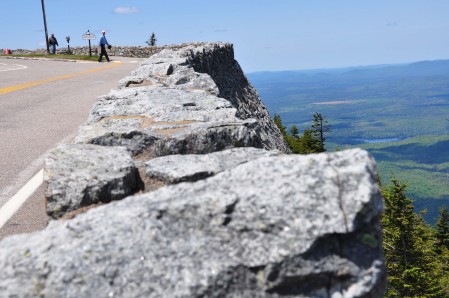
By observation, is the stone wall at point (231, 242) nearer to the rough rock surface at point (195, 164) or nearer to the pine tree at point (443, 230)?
the rough rock surface at point (195, 164)

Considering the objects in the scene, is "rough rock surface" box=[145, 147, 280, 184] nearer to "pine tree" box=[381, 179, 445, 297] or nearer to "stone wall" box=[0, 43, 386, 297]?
"stone wall" box=[0, 43, 386, 297]

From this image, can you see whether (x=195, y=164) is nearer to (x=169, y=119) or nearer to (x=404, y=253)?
(x=169, y=119)

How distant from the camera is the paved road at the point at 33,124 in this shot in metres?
5.91

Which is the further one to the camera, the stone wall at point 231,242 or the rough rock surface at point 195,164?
the rough rock surface at point 195,164

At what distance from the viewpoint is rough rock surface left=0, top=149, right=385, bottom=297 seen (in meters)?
2.34

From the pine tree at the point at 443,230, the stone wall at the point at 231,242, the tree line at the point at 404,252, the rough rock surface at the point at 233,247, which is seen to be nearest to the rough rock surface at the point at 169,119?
the stone wall at the point at 231,242

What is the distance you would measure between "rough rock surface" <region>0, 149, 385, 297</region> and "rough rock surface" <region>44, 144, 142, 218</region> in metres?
0.98

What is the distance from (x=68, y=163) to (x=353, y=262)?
235 centimetres

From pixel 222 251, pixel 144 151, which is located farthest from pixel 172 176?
pixel 222 251

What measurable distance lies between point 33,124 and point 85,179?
25.8 feet

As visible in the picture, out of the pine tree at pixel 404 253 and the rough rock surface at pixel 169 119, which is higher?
the rough rock surface at pixel 169 119

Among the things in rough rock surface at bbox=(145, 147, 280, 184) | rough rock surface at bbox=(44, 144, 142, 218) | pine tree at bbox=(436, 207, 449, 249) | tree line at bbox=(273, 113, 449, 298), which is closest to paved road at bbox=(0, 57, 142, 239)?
rough rock surface at bbox=(44, 144, 142, 218)

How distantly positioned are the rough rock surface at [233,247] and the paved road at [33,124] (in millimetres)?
Answer: 2795

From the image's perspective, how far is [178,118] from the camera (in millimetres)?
5762
